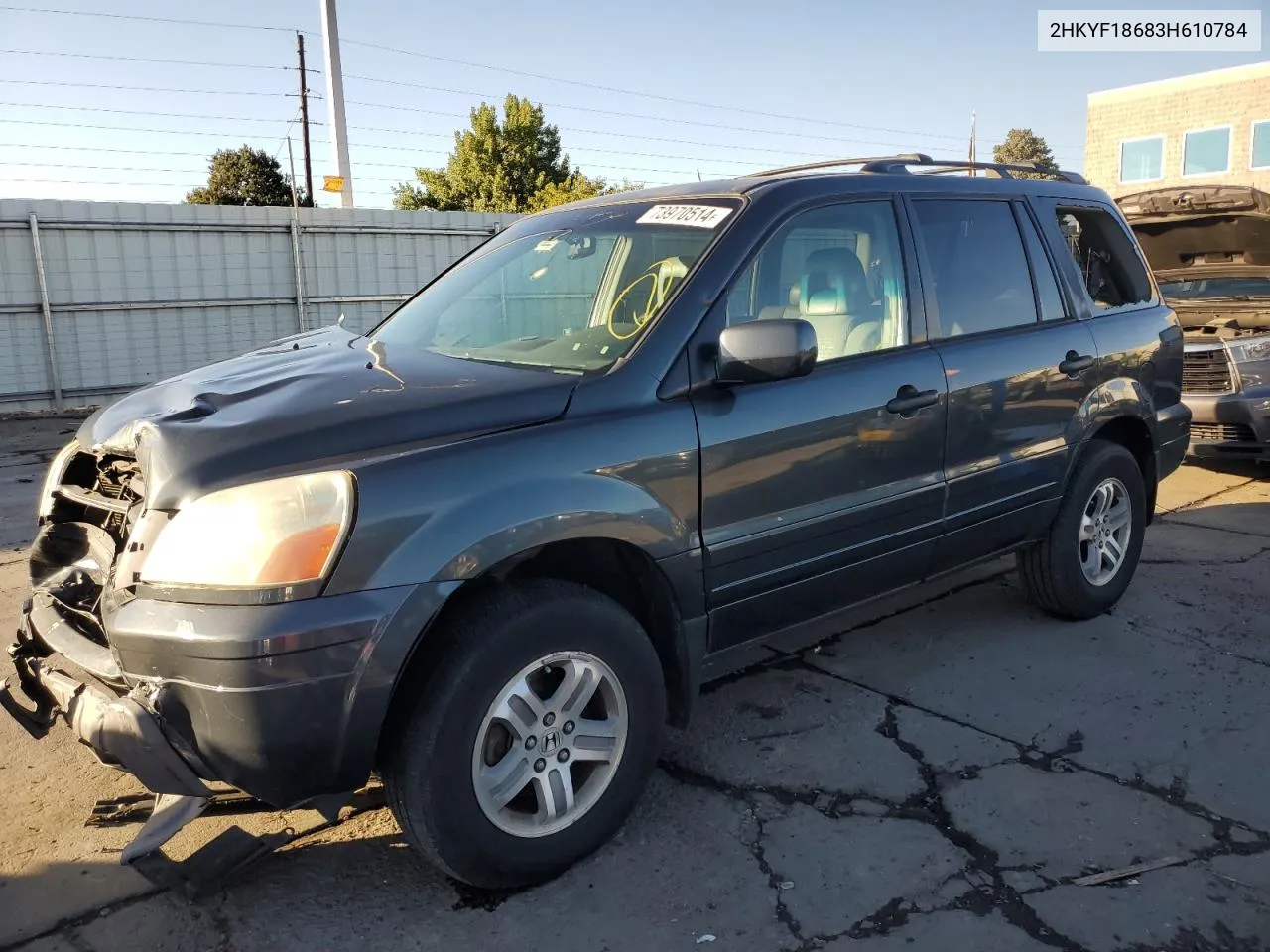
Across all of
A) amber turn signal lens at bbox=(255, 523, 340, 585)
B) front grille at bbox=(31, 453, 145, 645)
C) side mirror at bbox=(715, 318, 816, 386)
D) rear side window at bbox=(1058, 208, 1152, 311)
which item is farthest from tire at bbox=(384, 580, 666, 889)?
rear side window at bbox=(1058, 208, 1152, 311)

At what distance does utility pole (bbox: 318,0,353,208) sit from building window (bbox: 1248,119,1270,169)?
81.0 feet

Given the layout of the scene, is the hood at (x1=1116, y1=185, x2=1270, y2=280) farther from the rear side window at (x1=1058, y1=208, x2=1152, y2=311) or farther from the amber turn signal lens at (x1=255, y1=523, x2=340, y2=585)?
the amber turn signal lens at (x1=255, y1=523, x2=340, y2=585)

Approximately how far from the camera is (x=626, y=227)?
3457mm

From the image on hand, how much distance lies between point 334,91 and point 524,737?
1929 cm

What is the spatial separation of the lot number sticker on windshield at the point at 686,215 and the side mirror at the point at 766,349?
1.71 ft

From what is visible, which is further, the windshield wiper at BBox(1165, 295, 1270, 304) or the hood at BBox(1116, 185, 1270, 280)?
the windshield wiper at BBox(1165, 295, 1270, 304)

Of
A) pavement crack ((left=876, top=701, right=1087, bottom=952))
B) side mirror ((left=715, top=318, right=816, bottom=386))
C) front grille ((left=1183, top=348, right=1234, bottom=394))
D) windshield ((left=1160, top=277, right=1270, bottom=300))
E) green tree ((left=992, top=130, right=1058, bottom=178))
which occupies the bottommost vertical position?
pavement crack ((left=876, top=701, right=1087, bottom=952))

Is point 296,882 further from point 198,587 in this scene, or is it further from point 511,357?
point 511,357

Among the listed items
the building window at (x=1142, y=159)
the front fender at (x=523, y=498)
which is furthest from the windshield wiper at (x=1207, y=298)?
the building window at (x=1142, y=159)

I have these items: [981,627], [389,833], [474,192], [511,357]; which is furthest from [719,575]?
[474,192]

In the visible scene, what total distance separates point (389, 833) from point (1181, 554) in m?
A: 4.81

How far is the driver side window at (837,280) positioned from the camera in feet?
10.7

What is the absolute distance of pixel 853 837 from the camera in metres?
2.94

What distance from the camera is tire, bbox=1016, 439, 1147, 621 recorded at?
438cm
